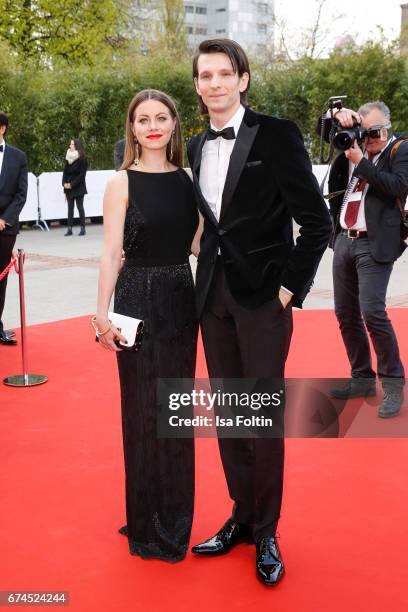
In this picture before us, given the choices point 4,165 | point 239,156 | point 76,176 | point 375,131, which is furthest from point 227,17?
point 239,156

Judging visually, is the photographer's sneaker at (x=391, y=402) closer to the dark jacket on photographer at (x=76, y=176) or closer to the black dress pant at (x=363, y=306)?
the black dress pant at (x=363, y=306)

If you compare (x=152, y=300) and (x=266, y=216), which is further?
(x=152, y=300)

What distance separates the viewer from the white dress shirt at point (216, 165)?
2.98 meters

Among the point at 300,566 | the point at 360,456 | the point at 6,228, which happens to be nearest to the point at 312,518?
the point at 300,566

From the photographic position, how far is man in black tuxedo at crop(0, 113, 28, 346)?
264 inches

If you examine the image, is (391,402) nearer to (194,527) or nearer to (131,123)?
(194,527)

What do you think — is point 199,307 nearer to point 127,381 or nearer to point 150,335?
point 150,335

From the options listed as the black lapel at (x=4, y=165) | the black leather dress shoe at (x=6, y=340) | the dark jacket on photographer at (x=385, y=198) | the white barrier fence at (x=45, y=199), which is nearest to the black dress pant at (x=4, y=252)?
the black leather dress shoe at (x=6, y=340)

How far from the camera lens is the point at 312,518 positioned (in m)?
3.53

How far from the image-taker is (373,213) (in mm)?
4828

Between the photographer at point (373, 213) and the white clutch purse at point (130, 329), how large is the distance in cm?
217

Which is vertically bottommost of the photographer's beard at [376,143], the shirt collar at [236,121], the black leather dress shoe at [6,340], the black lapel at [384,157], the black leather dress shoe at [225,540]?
the black leather dress shoe at [6,340]

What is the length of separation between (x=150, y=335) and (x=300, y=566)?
1083 mm

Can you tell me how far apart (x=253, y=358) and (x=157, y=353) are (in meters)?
0.38
